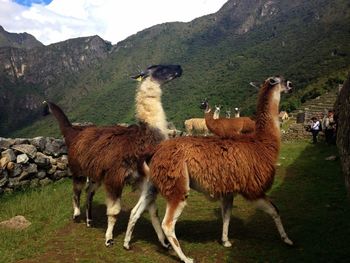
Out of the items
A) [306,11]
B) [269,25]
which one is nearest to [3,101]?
[269,25]

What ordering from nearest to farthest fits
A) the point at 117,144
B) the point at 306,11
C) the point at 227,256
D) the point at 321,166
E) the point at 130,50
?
the point at 227,256 < the point at 117,144 < the point at 321,166 < the point at 306,11 < the point at 130,50

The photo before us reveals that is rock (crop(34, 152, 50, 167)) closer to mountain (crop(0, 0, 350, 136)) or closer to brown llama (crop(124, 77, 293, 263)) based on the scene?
brown llama (crop(124, 77, 293, 263))

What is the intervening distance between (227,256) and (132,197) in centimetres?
422

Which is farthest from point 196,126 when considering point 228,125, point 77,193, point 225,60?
point 225,60

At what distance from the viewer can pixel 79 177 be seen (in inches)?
304

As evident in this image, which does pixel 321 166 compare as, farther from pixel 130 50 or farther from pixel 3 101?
pixel 3 101

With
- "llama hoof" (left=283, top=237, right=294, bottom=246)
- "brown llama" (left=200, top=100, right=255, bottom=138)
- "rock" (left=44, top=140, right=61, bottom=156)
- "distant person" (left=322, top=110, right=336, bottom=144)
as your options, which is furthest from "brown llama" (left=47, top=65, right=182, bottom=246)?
"distant person" (left=322, top=110, right=336, bottom=144)

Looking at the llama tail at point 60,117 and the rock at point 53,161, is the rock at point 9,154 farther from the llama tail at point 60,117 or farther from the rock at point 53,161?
the llama tail at point 60,117

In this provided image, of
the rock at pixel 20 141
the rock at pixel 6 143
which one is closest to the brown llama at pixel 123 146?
the rock at pixel 6 143

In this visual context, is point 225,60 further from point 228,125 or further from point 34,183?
point 34,183

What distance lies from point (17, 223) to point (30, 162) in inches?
114

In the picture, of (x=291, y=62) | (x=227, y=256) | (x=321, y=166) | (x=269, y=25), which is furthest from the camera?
(x=269, y=25)

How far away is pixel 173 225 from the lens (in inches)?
209

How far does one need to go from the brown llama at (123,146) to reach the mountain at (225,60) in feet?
113
